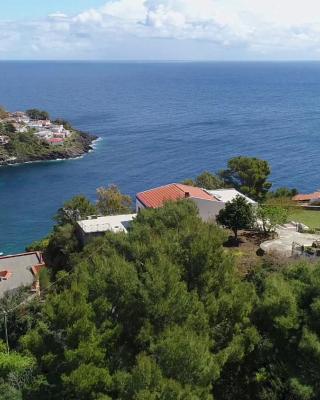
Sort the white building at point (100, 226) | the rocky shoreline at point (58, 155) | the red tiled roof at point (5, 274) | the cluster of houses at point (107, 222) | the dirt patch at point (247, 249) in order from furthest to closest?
the rocky shoreline at point (58, 155) → the red tiled roof at point (5, 274) → the cluster of houses at point (107, 222) → the white building at point (100, 226) → the dirt patch at point (247, 249)

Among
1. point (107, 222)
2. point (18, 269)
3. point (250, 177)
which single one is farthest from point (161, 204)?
point (250, 177)

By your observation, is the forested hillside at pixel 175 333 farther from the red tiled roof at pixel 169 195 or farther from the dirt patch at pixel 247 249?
the red tiled roof at pixel 169 195

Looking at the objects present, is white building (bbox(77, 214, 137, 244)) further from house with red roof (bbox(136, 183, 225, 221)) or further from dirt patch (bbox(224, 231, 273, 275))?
dirt patch (bbox(224, 231, 273, 275))

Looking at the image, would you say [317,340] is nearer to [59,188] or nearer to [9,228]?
[9,228]

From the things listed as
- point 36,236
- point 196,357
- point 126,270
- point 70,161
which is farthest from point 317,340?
point 70,161

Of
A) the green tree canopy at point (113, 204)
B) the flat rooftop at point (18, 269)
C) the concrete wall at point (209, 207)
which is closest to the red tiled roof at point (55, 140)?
the green tree canopy at point (113, 204)

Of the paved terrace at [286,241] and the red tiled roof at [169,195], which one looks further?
the red tiled roof at [169,195]

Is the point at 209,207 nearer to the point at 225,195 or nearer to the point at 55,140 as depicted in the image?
the point at 225,195
